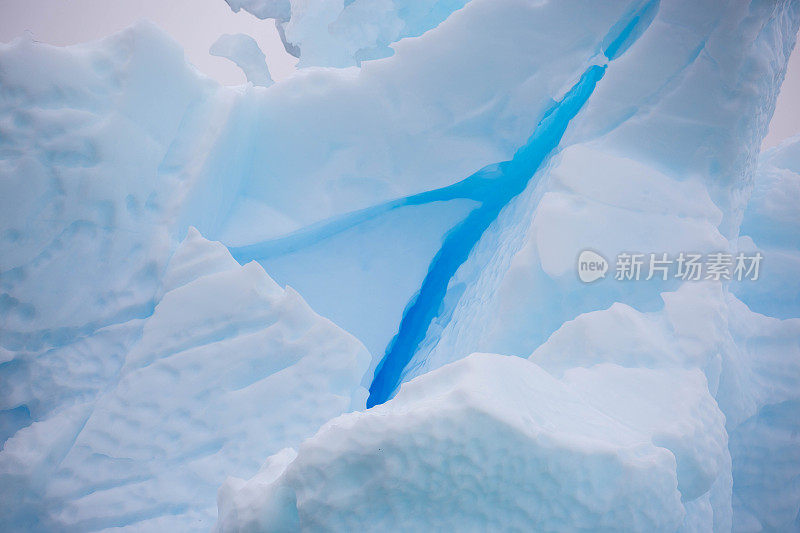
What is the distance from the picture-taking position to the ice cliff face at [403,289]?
1.00 meters

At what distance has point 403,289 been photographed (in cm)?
221

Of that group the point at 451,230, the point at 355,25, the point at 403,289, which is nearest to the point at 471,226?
the point at 451,230

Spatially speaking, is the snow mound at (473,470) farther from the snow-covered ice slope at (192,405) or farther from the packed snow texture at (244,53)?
the packed snow texture at (244,53)

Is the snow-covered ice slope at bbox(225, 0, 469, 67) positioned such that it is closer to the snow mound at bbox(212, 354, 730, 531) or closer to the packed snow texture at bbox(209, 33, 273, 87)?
the packed snow texture at bbox(209, 33, 273, 87)

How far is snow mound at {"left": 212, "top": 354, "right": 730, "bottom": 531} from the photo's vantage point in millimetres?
943

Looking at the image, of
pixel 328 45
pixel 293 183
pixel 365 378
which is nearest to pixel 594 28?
pixel 293 183

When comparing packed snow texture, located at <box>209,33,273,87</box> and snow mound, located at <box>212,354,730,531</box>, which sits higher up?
snow mound, located at <box>212,354,730,531</box>

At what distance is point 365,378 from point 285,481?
41.1 inches

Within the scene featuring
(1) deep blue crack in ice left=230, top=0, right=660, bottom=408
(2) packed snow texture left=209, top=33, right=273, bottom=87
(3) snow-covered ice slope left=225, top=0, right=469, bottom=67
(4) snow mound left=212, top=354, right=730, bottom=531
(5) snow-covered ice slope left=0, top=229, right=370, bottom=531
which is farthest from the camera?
(2) packed snow texture left=209, top=33, right=273, bottom=87

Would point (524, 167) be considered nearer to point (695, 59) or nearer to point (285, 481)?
point (695, 59)

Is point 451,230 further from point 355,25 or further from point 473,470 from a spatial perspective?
point 355,25

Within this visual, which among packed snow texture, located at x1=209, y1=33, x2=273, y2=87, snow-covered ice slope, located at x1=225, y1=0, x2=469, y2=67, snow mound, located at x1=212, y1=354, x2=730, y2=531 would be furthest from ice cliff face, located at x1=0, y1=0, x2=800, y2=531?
packed snow texture, located at x1=209, y1=33, x2=273, y2=87

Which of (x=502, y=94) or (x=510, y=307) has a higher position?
(x=502, y=94)

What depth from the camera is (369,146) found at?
6.89 feet
